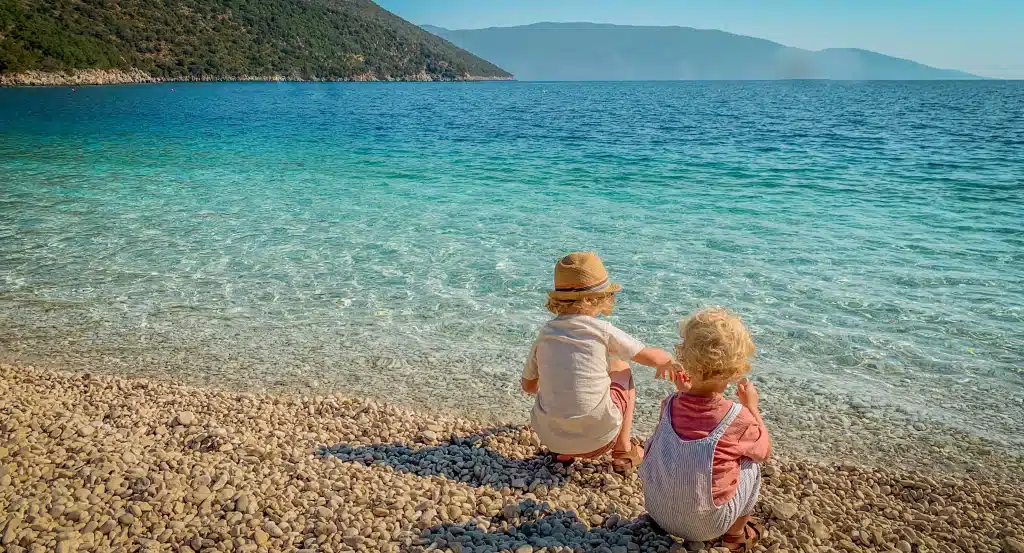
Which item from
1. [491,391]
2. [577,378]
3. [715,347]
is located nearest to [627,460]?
[577,378]

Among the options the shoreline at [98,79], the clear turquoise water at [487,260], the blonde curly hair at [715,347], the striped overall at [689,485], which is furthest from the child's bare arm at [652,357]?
the shoreline at [98,79]

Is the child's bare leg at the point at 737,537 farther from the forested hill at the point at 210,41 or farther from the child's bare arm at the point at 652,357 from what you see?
the forested hill at the point at 210,41

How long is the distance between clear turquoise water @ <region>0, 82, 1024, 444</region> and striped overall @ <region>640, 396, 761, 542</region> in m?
2.39

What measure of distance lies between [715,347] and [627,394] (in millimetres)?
1186

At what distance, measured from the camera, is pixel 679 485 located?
3.09 m

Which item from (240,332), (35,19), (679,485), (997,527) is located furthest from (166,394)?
(35,19)

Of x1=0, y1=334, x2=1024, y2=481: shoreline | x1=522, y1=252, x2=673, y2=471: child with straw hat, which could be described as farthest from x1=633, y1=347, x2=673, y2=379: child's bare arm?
x1=0, y1=334, x2=1024, y2=481: shoreline

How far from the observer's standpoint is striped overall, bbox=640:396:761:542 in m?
3.05

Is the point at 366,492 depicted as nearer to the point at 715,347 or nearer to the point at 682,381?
the point at 682,381

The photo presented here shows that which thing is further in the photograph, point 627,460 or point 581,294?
point 627,460

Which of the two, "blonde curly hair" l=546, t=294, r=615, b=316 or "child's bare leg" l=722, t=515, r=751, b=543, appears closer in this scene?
"child's bare leg" l=722, t=515, r=751, b=543

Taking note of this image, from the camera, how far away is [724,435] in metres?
3.07

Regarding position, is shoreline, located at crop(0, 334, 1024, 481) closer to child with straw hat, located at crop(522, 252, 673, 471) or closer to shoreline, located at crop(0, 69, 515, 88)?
child with straw hat, located at crop(522, 252, 673, 471)

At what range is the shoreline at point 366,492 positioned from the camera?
3.22 meters
